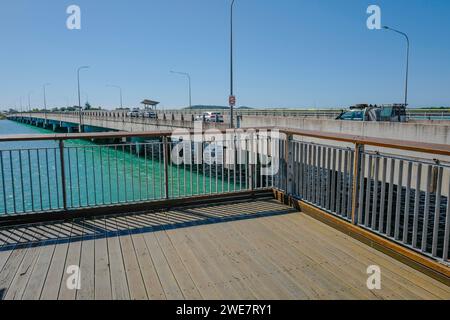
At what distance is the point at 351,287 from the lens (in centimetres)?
320

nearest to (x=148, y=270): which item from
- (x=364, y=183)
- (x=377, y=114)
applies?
(x=364, y=183)

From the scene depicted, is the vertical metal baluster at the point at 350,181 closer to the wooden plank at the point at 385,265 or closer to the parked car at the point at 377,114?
the wooden plank at the point at 385,265

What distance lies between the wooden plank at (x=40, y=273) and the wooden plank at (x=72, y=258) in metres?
0.19

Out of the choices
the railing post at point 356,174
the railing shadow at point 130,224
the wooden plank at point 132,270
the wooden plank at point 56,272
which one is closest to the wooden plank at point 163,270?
the wooden plank at point 132,270

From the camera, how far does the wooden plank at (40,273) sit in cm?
311

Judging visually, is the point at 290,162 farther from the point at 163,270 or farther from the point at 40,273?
the point at 40,273

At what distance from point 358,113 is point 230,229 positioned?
53.2 ft

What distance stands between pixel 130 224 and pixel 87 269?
4.77ft

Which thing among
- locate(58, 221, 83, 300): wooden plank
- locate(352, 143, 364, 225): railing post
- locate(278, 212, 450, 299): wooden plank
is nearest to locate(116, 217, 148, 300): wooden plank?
locate(58, 221, 83, 300): wooden plank

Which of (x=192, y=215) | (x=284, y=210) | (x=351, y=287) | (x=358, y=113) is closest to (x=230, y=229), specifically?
(x=192, y=215)

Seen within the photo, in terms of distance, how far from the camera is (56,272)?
354cm

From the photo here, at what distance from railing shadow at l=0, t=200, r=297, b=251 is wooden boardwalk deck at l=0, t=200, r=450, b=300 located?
0.01 meters

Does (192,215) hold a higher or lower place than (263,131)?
lower
